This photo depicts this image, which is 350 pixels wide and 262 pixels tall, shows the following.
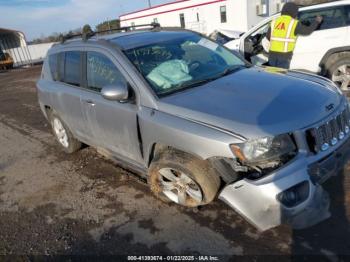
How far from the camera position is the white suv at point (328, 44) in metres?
6.19

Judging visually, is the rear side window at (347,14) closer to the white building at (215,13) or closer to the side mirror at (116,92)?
the side mirror at (116,92)

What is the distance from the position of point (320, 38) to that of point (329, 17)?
44 centimetres

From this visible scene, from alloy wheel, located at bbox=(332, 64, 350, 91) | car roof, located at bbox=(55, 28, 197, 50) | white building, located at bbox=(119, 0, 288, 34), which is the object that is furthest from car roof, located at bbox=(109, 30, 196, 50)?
white building, located at bbox=(119, 0, 288, 34)

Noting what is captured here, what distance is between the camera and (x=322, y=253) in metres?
2.72

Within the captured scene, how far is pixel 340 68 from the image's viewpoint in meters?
6.29

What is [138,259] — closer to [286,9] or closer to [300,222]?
[300,222]

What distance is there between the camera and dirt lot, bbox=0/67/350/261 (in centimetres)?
295

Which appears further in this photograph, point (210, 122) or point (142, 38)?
point (142, 38)

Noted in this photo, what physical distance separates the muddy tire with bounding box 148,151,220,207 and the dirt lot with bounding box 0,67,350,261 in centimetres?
25

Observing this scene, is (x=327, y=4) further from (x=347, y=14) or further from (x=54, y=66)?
(x=54, y=66)

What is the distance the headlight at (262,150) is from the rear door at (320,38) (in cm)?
443

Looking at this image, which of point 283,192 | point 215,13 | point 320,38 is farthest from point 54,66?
point 215,13

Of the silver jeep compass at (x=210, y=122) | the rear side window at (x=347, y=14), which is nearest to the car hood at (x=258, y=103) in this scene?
the silver jeep compass at (x=210, y=122)

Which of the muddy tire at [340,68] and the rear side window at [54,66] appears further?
the muddy tire at [340,68]
